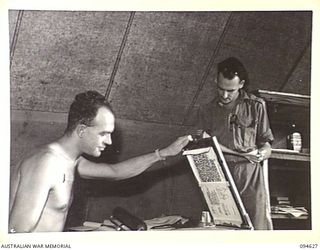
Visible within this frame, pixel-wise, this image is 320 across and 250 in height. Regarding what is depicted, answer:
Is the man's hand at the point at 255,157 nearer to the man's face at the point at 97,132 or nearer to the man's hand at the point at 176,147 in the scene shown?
the man's hand at the point at 176,147

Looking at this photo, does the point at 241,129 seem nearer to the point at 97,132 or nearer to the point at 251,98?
the point at 251,98

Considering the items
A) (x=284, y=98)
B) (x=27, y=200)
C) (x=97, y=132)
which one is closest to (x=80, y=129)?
(x=97, y=132)

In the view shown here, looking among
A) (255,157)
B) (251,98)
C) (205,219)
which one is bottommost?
(205,219)

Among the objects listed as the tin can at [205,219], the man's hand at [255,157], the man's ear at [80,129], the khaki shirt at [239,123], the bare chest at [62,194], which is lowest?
the tin can at [205,219]

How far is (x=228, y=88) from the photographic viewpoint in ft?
3.12

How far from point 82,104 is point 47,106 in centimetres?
6

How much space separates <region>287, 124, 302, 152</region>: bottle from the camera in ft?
3.05

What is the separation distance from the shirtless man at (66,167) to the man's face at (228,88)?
11 cm

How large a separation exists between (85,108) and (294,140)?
0.37 m

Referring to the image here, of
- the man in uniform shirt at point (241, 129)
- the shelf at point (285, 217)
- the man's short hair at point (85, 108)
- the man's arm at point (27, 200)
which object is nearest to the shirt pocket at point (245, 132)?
the man in uniform shirt at point (241, 129)

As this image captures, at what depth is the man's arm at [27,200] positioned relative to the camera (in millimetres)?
868
